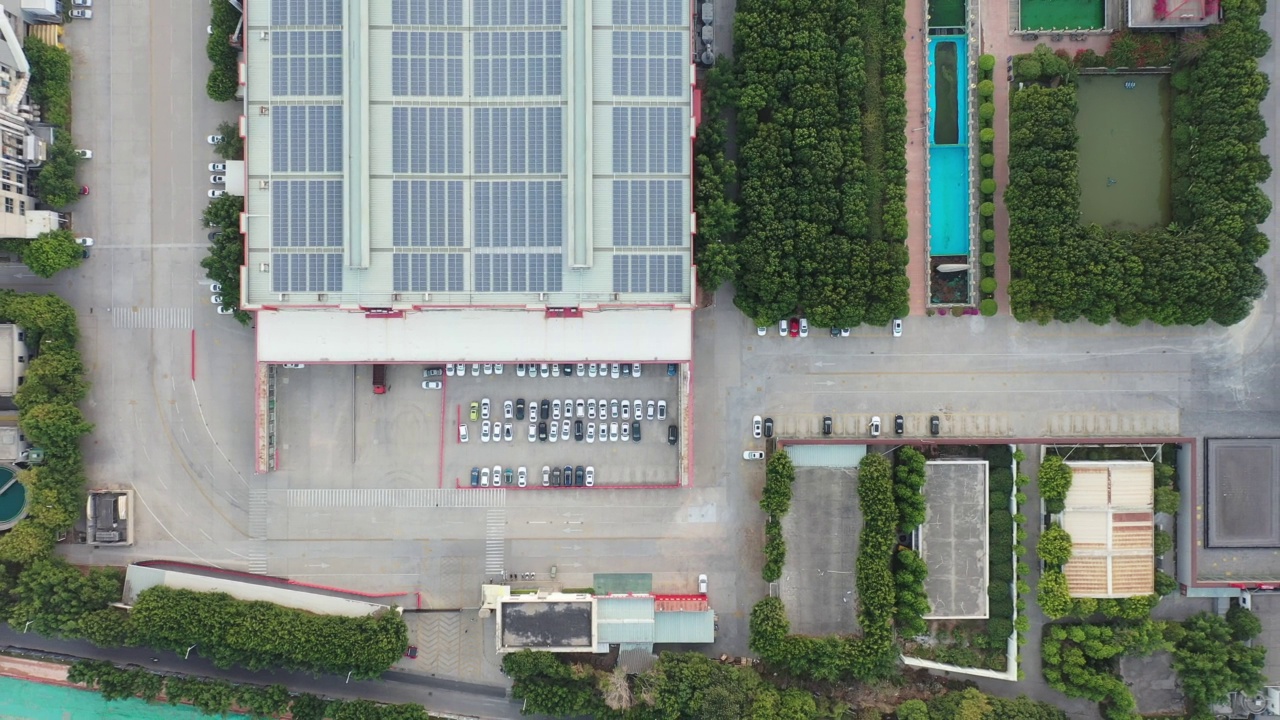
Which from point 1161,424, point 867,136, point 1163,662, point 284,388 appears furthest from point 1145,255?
point 284,388

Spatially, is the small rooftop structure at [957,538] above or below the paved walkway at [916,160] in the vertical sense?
below

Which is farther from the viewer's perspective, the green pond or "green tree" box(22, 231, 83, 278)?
the green pond

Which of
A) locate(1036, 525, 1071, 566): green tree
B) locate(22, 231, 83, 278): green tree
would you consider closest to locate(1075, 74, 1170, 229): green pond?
locate(1036, 525, 1071, 566): green tree

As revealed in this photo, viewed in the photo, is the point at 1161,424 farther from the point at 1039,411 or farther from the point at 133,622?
the point at 133,622

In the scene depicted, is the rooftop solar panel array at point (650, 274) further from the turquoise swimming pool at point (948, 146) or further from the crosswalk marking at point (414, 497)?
the turquoise swimming pool at point (948, 146)

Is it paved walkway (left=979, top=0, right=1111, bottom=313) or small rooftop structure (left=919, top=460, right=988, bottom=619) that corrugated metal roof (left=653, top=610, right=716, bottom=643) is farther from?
paved walkway (left=979, top=0, right=1111, bottom=313)

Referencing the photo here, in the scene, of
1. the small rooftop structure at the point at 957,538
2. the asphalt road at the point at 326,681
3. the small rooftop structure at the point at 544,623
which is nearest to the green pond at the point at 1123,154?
the small rooftop structure at the point at 957,538
